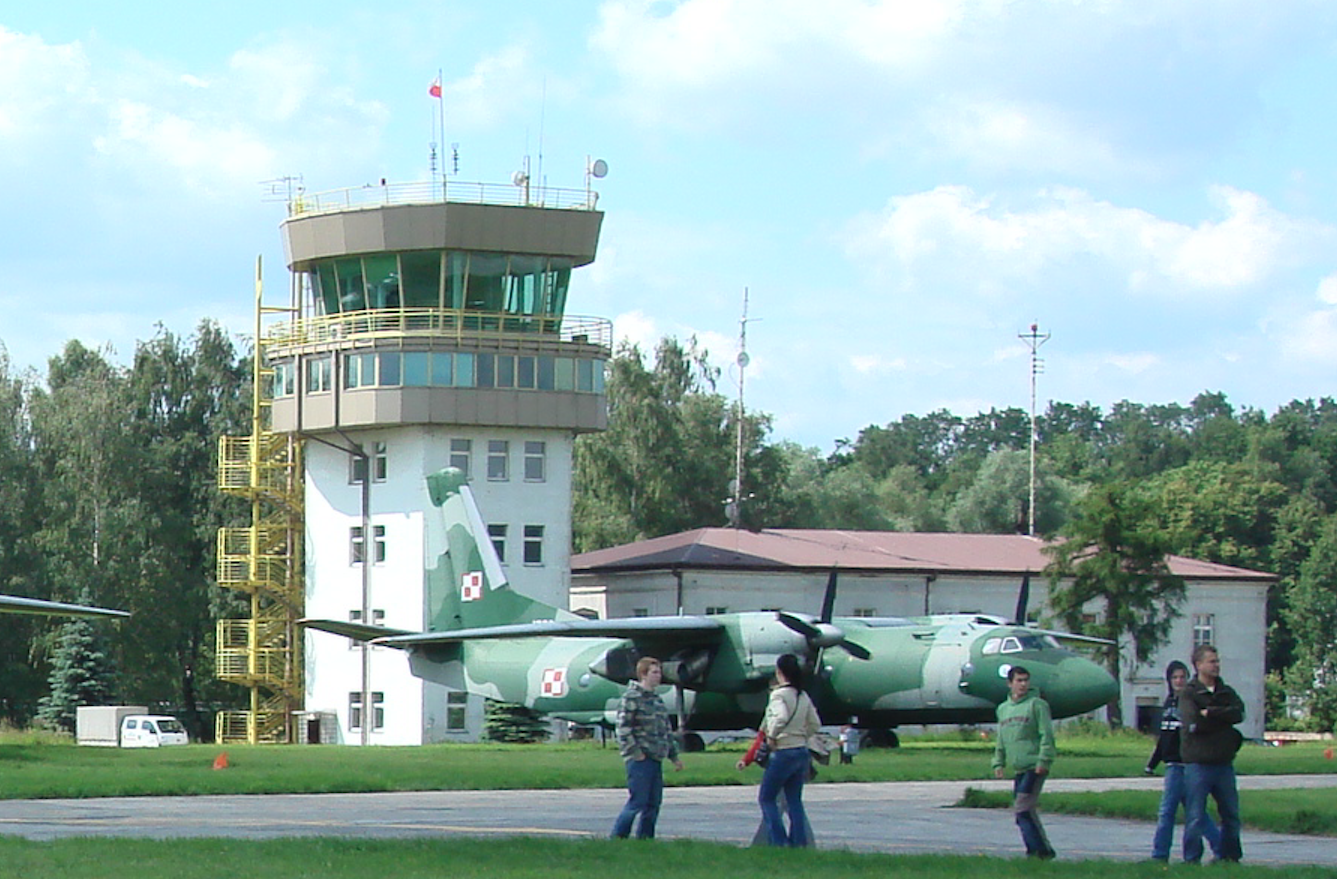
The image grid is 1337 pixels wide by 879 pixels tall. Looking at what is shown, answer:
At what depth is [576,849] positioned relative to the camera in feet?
56.7

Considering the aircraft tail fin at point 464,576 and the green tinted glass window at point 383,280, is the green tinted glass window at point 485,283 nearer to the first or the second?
the green tinted glass window at point 383,280

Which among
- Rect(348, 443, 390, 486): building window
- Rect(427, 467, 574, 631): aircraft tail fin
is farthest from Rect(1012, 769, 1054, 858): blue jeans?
Rect(348, 443, 390, 486): building window

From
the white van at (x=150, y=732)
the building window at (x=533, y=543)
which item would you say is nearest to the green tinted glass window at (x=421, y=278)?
the building window at (x=533, y=543)

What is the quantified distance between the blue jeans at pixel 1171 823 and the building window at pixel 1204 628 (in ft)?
174

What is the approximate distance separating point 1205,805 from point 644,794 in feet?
16.3

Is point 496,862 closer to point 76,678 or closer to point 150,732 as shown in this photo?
point 150,732

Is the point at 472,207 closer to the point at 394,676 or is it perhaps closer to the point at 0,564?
the point at 394,676

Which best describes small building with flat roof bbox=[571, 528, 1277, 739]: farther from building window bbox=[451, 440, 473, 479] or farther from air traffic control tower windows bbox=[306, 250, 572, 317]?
air traffic control tower windows bbox=[306, 250, 572, 317]

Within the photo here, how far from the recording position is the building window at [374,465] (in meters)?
60.2

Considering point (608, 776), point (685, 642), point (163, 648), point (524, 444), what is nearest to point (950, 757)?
point (685, 642)

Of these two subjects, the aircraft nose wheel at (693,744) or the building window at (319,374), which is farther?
the building window at (319,374)

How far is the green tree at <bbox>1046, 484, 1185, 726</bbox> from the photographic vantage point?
56.0 m

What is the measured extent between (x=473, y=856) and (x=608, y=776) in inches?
610

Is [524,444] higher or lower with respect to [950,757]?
higher
